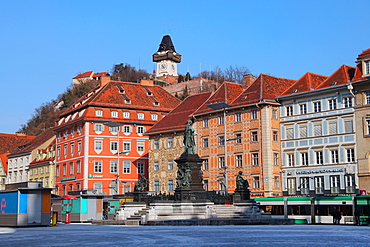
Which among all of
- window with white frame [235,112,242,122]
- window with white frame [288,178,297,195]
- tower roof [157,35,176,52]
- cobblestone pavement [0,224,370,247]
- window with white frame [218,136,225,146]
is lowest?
cobblestone pavement [0,224,370,247]

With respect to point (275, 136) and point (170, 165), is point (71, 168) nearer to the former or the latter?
point (170, 165)

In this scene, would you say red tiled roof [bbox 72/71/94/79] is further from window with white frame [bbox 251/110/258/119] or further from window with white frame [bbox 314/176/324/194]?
window with white frame [bbox 314/176/324/194]

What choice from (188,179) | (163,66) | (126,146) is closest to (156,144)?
(126,146)

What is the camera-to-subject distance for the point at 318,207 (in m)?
42.8

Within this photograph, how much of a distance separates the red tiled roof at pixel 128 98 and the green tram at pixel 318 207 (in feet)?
111

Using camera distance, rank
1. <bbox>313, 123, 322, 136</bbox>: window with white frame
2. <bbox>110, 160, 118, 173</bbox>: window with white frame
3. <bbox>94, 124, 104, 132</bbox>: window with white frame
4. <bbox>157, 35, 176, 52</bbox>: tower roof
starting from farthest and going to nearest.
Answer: <bbox>157, 35, 176, 52</bbox>: tower roof < <bbox>94, 124, 104, 132</bbox>: window with white frame < <bbox>110, 160, 118, 173</bbox>: window with white frame < <bbox>313, 123, 322, 136</bbox>: window with white frame

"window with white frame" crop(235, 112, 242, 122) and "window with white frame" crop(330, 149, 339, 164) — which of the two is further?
"window with white frame" crop(235, 112, 242, 122)

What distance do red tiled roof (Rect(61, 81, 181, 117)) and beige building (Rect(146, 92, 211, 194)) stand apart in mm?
6713

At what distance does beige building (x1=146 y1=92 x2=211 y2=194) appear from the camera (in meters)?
68.8

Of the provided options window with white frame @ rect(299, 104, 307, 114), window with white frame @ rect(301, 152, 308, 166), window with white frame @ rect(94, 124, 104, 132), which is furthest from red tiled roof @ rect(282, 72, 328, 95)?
window with white frame @ rect(94, 124, 104, 132)

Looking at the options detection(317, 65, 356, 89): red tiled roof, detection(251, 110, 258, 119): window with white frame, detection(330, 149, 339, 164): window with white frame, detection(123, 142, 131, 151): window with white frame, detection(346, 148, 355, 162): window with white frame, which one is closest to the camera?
detection(346, 148, 355, 162): window with white frame

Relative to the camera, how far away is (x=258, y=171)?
59250 mm

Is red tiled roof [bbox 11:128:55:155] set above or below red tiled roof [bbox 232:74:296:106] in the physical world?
below

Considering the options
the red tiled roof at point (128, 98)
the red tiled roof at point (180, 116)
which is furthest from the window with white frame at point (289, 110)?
the red tiled roof at point (128, 98)
